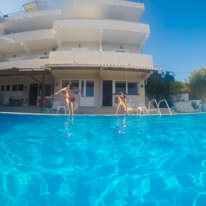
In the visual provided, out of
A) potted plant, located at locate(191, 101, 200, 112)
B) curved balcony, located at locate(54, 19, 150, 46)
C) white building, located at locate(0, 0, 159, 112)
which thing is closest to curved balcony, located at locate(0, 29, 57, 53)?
white building, located at locate(0, 0, 159, 112)

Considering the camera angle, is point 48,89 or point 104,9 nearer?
point 104,9

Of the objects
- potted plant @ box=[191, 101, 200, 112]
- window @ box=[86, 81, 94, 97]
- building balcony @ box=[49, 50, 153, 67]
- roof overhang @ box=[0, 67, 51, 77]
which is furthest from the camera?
potted plant @ box=[191, 101, 200, 112]

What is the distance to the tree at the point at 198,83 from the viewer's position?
53.4 feet

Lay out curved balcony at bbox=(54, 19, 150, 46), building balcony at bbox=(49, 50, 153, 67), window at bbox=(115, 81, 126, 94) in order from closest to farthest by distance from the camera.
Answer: building balcony at bbox=(49, 50, 153, 67) < curved balcony at bbox=(54, 19, 150, 46) < window at bbox=(115, 81, 126, 94)

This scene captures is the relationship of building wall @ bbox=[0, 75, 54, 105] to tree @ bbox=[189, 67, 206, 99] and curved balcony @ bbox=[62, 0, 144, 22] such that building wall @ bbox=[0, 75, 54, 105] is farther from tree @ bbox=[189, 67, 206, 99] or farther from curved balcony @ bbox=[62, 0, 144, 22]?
tree @ bbox=[189, 67, 206, 99]

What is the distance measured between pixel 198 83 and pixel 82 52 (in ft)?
52.7

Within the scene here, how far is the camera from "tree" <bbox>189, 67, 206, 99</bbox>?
53.4ft

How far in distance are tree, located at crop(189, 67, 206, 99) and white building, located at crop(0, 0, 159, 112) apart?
10.1m

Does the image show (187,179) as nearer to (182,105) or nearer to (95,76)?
(95,76)

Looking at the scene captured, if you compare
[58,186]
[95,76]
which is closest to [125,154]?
[58,186]

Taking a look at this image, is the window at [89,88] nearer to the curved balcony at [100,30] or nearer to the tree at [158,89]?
the curved balcony at [100,30]

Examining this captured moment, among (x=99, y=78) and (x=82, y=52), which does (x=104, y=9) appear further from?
(x=99, y=78)


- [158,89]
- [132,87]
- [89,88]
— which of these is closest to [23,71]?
[89,88]

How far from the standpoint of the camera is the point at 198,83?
659 inches
